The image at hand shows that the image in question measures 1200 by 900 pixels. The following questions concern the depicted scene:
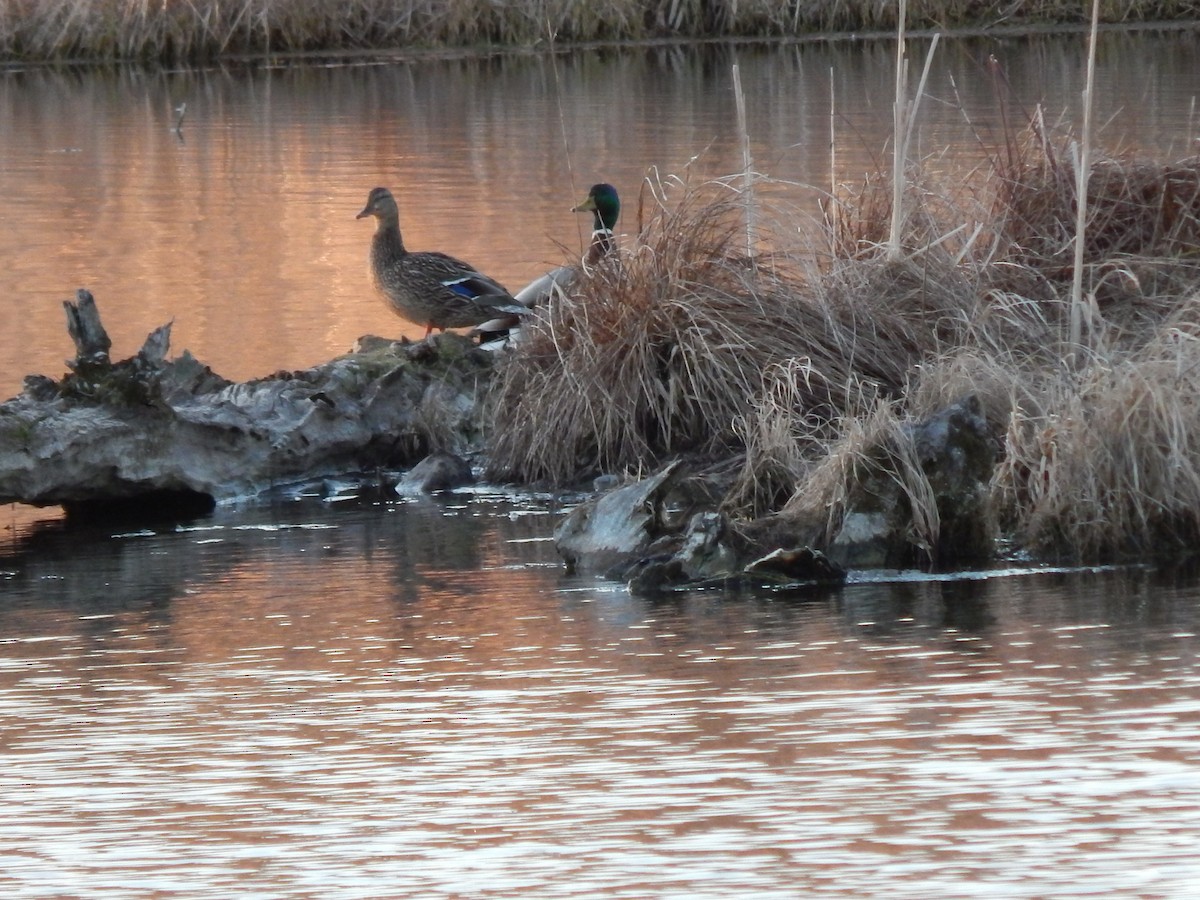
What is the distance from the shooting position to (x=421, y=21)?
1209 inches

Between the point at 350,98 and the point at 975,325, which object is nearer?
the point at 975,325

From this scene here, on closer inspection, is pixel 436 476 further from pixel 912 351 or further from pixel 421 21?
pixel 421 21

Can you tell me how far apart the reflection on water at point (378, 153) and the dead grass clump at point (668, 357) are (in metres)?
0.48

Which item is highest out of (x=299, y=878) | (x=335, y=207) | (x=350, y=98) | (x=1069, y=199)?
(x=350, y=98)

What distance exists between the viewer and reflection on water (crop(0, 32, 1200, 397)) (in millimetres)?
11617

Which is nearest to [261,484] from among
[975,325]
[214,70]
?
[975,325]

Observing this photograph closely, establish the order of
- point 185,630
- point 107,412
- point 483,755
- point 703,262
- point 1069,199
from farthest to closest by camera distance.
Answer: point 1069,199
point 703,262
point 107,412
point 185,630
point 483,755

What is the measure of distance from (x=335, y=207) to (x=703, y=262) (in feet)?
26.5

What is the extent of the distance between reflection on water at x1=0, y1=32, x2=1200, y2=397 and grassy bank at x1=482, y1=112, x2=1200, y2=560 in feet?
1.38

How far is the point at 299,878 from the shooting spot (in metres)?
Answer: 4.05

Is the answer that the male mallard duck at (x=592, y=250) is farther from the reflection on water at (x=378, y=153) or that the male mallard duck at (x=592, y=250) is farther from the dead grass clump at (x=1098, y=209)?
the dead grass clump at (x=1098, y=209)

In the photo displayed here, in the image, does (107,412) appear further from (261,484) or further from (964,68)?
(964,68)

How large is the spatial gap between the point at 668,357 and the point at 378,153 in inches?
478

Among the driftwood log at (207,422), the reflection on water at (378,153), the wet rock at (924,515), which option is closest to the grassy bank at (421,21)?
the reflection on water at (378,153)
